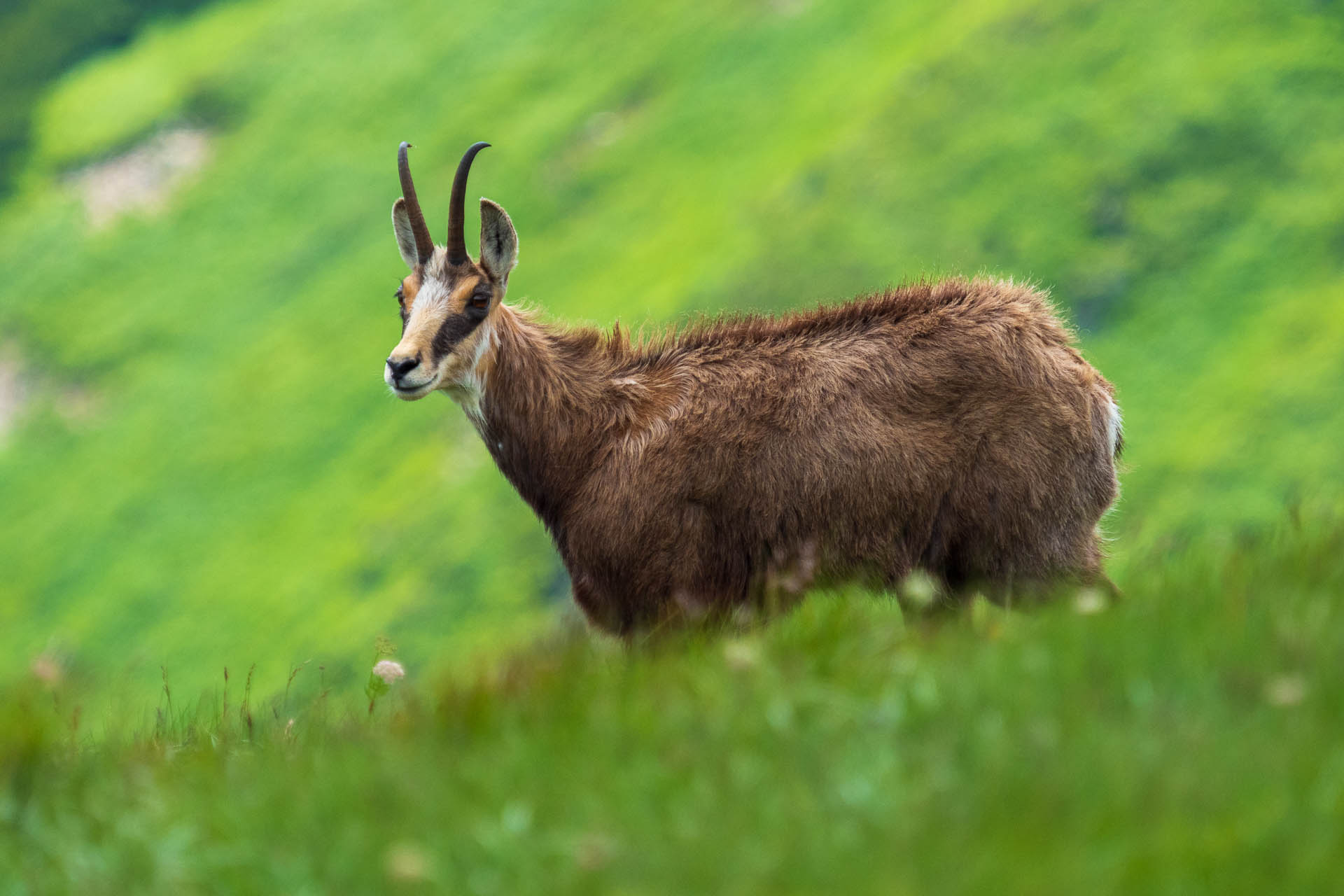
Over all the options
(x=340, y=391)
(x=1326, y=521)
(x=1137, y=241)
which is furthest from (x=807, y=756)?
(x=340, y=391)

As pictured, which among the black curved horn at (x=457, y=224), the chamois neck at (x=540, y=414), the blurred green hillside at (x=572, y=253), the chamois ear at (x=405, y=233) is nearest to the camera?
the chamois neck at (x=540, y=414)

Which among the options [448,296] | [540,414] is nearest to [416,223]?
[448,296]

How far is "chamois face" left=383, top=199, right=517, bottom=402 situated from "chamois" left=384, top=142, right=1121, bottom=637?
0.05ft

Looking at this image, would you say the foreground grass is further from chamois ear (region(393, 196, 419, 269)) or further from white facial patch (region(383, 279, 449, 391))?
chamois ear (region(393, 196, 419, 269))

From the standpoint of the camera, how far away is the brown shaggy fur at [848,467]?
984 cm

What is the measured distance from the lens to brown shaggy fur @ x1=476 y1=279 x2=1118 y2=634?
984 cm

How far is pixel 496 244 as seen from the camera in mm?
10859

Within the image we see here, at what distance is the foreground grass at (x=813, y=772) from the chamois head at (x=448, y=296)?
3.84 metres

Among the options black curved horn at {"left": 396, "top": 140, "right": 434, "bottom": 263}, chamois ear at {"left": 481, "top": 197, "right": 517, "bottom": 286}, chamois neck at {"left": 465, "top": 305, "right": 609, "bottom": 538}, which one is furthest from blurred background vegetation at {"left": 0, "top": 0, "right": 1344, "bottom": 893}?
black curved horn at {"left": 396, "top": 140, "right": 434, "bottom": 263}

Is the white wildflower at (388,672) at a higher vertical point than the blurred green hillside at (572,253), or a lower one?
higher

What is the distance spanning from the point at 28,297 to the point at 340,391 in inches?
1382

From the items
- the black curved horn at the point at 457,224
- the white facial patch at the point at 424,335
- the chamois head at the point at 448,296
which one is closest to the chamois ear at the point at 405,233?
the chamois head at the point at 448,296

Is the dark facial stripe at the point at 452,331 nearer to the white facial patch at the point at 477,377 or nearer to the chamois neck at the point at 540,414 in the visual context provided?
the white facial patch at the point at 477,377

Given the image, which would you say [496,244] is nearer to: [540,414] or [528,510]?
[540,414]
